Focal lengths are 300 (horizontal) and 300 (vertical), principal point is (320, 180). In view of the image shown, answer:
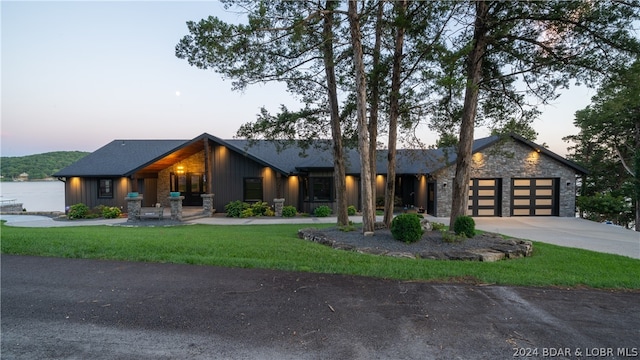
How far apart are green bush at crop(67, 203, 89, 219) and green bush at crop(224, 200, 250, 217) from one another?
7148mm

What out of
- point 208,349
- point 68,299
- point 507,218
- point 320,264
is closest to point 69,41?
point 68,299

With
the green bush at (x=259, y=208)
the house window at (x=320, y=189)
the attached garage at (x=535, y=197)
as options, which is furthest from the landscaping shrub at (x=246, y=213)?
the attached garage at (x=535, y=197)

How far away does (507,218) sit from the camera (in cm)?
1541

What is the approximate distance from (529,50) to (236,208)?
1376 cm

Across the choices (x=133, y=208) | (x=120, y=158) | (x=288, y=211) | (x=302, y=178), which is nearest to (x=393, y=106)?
(x=288, y=211)

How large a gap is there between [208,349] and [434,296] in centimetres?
305

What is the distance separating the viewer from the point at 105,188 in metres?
17.2

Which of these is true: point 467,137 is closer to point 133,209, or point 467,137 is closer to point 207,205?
point 207,205

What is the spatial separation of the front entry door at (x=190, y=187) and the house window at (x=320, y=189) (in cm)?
691

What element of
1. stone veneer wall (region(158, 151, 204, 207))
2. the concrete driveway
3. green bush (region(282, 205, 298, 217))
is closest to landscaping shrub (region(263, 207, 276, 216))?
green bush (region(282, 205, 298, 217))

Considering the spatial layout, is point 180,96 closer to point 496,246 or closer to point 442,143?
point 442,143

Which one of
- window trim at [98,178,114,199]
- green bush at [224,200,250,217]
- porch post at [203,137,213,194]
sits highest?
porch post at [203,137,213,194]

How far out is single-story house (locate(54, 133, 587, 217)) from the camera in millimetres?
15578

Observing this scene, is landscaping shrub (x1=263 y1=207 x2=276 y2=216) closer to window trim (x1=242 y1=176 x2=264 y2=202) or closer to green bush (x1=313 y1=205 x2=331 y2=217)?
window trim (x1=242 y1=176 x2=264 y2=202)
